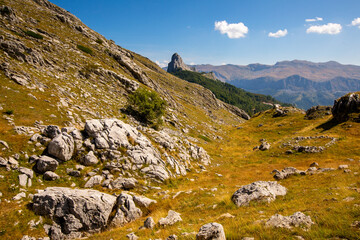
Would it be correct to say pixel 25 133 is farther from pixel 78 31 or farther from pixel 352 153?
pixel 78 31

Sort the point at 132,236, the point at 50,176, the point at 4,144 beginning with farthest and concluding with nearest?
the point at 4,144, the point at 50,176, the point at 132,236

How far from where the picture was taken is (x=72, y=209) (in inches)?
521

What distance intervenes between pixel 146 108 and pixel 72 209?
31.6m

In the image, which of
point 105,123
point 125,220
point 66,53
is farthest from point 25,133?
point 66,53

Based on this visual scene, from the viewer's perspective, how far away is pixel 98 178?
18703mm

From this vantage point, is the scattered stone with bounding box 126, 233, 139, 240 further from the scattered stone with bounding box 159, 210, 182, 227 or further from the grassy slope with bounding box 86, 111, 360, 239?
the scattered stone with bounding box 159, 210, 182, 227

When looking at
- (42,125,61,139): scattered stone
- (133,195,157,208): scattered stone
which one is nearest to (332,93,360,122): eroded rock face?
(133,195,157,208): scattered stone

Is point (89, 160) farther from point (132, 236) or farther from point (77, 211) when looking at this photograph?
point (132, 236)

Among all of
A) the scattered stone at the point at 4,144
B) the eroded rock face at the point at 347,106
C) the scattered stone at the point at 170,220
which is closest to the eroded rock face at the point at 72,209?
the scattered stone at the point at 170,220

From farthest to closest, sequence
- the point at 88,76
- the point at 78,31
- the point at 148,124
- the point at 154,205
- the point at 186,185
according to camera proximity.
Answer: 1. the point at 78,31
2. the point at 88,76
3. the point at 148,124
4. the point at 186,185
5. the point at 154,205

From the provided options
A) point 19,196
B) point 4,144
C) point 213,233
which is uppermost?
point 4,144

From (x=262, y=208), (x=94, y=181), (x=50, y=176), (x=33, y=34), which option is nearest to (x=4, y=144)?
(x=50, y=176)

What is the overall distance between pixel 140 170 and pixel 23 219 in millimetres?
11750

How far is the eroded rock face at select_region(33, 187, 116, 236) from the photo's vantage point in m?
12.9
